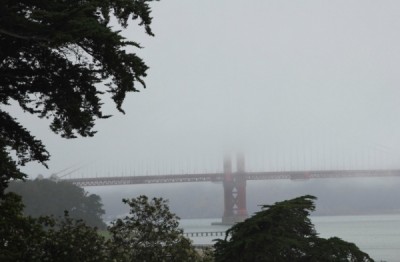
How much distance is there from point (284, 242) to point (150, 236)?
428 cm

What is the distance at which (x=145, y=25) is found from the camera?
1264cm

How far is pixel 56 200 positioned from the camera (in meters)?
92.4

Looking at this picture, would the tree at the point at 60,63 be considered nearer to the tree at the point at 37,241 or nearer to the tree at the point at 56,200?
the tree at the point at 37,241

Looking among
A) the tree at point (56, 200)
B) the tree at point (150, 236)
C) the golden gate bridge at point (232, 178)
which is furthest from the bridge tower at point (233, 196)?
the tree at point (150, 236)

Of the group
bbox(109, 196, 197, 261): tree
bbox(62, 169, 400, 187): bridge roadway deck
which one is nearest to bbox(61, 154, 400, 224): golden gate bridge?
bbox(62, 169, 400, 187): bridge roadway deck

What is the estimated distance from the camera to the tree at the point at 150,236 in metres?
21.8

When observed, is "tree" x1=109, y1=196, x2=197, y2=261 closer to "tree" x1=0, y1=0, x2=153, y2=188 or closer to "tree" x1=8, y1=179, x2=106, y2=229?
"tree" x1=0, y1=0, x2=153, y2=188

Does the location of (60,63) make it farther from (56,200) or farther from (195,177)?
(195,177)

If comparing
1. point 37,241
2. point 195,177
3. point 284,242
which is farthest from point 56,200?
point 37,241

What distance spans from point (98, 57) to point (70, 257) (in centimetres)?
778

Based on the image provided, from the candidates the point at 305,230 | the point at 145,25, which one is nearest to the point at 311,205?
the point at 305,230

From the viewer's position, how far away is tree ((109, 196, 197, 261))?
2184 centimetres

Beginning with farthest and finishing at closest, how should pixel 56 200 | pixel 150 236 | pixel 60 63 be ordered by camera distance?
pixel 56 200 → pixel 150 236 → pixel 60 63

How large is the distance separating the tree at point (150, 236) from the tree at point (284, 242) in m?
2.03
